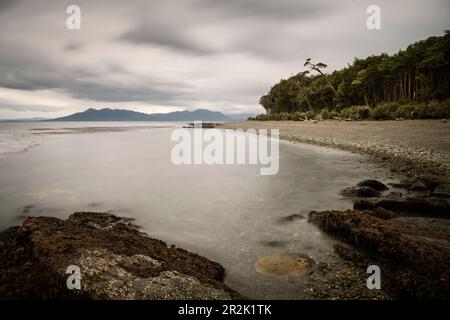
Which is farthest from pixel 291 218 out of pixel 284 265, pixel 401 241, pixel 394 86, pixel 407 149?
pixel 394 86

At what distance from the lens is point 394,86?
5269 centimetres

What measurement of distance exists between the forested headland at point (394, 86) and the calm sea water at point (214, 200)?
20.5 meters

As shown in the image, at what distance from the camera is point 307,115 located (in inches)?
2135

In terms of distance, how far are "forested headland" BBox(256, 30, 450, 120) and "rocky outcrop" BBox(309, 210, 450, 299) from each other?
27.2 metres

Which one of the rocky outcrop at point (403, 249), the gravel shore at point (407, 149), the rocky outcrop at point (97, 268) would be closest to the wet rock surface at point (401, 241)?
the rocky outcrop at point (403, 249)

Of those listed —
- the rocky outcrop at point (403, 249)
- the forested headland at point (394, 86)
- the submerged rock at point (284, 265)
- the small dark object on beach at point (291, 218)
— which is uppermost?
the forested headland at point (394, 86)

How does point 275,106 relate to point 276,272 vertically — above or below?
above

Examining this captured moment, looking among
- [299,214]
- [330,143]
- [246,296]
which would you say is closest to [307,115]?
[330,143]

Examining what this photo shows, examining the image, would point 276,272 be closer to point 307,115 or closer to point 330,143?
point 330,143

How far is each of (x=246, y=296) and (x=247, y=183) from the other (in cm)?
779

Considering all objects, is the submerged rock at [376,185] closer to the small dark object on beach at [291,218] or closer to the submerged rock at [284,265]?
the small dark object on beach at [291,218]

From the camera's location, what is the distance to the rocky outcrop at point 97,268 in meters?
3.14

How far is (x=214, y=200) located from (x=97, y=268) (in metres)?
5.97

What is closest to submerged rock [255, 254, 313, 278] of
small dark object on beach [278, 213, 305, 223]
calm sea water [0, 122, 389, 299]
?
calm sea water [0, 122, 389, 299]
